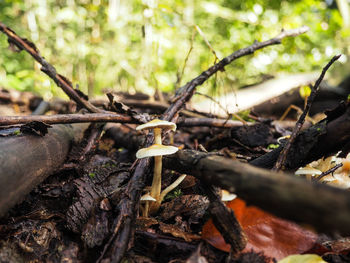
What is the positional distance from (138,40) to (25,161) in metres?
7.69

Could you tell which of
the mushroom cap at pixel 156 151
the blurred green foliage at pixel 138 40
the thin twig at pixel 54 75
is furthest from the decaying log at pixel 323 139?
the blurred green foliage at pixel 138 40

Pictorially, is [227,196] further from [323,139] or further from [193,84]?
[193,84]

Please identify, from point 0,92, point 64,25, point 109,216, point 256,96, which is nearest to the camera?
point 109,216

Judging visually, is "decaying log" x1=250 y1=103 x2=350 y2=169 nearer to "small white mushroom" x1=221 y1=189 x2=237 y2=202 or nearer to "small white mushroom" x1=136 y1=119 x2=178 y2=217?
"small white mushroom" x1=221 y1=189 x2=237 y2=202

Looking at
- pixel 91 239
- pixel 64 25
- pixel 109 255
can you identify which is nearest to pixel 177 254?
pixel 109 255

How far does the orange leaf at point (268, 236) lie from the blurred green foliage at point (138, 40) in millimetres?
3805

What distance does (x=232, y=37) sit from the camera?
754cm

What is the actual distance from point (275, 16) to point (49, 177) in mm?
7624

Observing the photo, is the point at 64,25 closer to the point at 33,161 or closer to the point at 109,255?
the point at 33,161

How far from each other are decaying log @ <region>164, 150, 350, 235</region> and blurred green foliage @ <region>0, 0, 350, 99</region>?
4.03 m

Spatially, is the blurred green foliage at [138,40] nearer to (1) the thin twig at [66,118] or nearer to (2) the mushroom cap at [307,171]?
(1) the thin twig at [66,118]

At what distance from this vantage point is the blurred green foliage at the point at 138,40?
20.6ft

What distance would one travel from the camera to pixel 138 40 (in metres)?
8.43

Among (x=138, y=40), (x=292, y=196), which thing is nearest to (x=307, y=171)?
(x=292, y=196)
